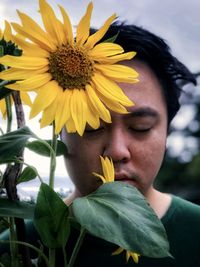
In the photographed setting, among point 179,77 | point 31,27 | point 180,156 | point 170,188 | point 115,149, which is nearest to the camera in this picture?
point 31,27

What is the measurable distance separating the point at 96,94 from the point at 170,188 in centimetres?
1060

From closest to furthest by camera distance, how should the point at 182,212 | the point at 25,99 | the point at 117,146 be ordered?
the point at 25,99, the point at 117,146, the point at 182,212

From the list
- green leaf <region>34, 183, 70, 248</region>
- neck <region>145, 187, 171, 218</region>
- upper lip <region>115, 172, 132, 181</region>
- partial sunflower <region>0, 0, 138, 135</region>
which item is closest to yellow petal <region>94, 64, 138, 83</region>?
partial sunflower <region>0, 0, 138, 135</region>

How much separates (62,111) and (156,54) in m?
0.39

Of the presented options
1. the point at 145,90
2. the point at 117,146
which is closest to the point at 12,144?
the point at 117,146

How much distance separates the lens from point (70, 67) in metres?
0.49

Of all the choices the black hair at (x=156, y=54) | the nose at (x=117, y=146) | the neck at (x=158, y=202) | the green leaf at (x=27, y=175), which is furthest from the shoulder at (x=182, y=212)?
the green leaf at (x=27, y=175)

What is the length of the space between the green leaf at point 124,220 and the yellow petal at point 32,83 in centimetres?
10

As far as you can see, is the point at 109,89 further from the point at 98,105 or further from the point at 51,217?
the point at 51,217

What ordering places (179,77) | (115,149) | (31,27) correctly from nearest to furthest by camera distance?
(31,27)
(115,149)
(179,77)

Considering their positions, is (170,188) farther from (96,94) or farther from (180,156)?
(96,94)

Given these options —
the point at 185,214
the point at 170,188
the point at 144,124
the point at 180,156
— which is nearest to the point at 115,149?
the point at 144,124

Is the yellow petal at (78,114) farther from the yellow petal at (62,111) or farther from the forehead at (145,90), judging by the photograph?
the forehead at (145,90)

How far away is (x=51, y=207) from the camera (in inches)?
17.5
